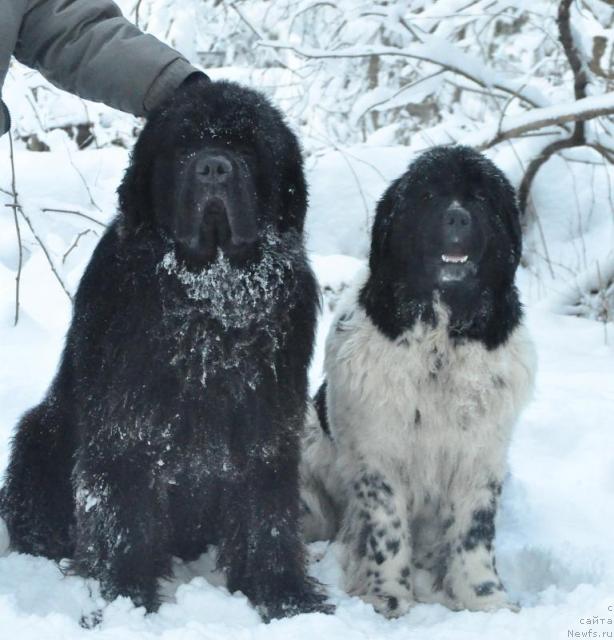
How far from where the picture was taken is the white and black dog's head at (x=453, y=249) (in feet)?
10.7

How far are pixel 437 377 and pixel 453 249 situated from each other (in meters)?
0.43

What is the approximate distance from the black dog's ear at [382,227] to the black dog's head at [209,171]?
53 centimetres

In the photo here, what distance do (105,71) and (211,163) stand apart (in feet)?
2.12

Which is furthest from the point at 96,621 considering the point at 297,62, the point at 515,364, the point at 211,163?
the point at 297,62

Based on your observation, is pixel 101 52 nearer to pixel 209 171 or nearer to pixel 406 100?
pixel 209 171

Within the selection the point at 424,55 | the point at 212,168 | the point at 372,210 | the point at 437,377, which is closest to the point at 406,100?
the point at 424,55

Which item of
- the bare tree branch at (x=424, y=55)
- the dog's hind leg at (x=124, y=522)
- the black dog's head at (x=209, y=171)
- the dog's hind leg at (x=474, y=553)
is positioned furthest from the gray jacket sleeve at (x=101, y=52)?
the bare tree branch at (x=424, y=55)

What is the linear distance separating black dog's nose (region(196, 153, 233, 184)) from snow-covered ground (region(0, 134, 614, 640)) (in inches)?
46.8

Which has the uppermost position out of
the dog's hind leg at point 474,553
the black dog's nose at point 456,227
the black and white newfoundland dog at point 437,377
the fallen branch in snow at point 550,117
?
the fallen branch in snow at point 550,117

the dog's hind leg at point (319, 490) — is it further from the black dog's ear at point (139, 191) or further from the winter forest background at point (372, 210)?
the black dog's ear at point (139, 191)

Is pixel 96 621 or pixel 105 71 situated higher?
pixel 105 71

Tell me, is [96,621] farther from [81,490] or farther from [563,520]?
[563,520]

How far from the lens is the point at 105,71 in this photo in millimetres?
3193

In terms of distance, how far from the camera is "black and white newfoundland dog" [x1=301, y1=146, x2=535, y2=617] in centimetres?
331
